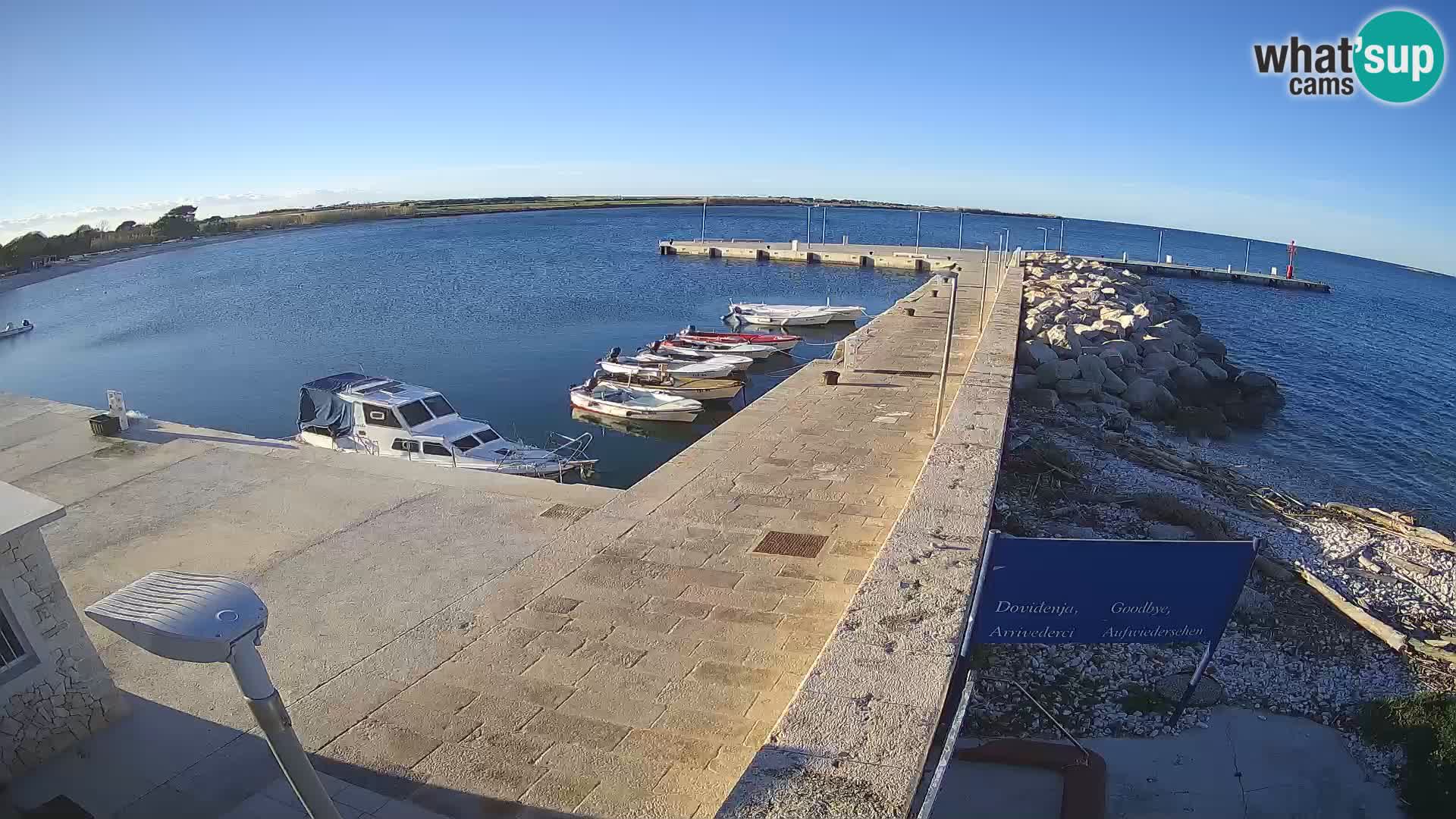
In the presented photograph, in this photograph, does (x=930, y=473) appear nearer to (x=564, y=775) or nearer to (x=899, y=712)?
(x=899, y=712)

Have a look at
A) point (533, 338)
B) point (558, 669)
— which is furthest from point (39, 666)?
point (533, 338)

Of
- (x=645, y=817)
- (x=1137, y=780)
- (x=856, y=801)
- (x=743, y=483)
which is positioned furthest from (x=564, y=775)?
(x=743, y=483)

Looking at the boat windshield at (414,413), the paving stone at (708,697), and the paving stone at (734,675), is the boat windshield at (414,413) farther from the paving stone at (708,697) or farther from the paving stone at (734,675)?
the paving stone at (708,697)

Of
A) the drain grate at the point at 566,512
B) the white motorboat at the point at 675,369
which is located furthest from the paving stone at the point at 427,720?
the white motorboat at the point at 675,369

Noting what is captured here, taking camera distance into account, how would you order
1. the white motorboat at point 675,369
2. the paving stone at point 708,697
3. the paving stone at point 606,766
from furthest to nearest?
the white motorboat at point 675,369 → the paving stone at point 708,697 → the paving stone at point 606,766

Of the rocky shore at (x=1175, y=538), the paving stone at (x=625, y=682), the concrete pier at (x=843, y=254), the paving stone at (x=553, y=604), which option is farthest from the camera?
the concrete pier at (x=843, y=254)

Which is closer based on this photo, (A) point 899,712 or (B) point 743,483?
(A) point 899,712
